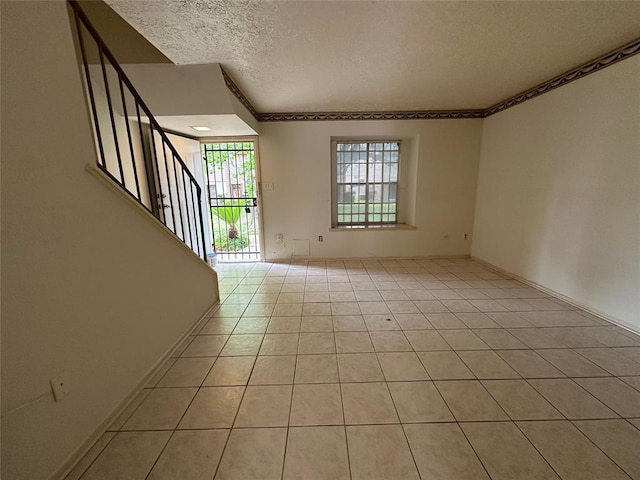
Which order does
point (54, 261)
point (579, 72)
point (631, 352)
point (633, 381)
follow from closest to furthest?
point (54, 261), point (633, 381), point (631, 352), point (579, 72)

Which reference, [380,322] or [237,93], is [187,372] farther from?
[237,93]

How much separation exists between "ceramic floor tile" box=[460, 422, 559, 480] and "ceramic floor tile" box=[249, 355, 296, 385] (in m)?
1.05

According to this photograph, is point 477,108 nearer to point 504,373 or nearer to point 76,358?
point 504,373

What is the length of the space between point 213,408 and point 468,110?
483 cm

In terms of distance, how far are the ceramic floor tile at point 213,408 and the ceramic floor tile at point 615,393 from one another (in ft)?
7.02

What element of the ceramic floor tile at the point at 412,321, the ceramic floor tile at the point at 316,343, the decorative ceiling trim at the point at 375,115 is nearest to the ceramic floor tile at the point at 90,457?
the ceramic floor tile at the point at 316,343

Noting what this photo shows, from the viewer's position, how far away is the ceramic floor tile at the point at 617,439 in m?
1.15

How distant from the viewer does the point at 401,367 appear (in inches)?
70.1

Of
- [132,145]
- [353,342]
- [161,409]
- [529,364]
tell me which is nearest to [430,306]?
[529,364]

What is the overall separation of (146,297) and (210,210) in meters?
2.96

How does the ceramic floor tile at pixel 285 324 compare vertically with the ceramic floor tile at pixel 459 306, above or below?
below

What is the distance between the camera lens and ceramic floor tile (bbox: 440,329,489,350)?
1986 mm

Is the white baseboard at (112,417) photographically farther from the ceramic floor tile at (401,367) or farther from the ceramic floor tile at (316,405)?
the ceramic floor tile at (401,367)

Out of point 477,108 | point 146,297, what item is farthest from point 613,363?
point 477,108
